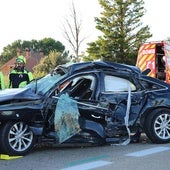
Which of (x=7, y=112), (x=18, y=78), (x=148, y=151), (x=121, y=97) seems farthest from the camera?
(x=18, y=78)

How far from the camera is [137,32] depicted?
129ft

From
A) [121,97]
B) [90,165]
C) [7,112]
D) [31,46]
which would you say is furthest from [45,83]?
[31,46]

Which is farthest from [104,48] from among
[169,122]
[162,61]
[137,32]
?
[169,122]

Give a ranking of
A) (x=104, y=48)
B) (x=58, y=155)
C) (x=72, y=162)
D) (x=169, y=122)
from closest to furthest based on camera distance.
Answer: (x=72, y=162) < (x=58, y=155) < (x=169, y=122) < (x=104, y=48)

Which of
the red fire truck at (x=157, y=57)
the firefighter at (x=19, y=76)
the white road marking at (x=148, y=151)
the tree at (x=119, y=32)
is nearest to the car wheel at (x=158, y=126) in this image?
the white road marking at (x=148, y=151)

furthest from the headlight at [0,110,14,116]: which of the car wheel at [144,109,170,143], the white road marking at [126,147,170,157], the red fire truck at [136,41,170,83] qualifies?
the red fire truck at [136,41,170,83]

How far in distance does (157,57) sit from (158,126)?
8318mm

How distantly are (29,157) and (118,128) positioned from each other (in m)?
1.89

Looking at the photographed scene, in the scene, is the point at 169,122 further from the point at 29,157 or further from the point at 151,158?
the point at 29,157

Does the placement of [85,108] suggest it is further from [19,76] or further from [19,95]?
[19,76]

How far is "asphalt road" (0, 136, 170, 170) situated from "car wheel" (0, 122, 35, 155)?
0.56 feet

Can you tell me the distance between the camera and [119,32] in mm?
39062

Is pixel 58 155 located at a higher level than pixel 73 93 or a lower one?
lower

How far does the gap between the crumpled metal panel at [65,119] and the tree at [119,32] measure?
30773mm
